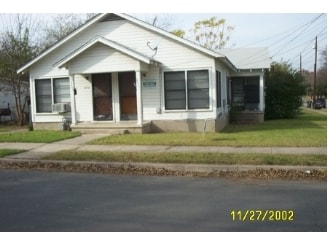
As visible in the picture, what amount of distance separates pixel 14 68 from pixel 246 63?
14526mm

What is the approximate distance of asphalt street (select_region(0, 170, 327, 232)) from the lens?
207 inches

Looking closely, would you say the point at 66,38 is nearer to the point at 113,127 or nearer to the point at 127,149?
the point at 113,127

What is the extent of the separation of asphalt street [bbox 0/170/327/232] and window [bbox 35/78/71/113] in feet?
33.0

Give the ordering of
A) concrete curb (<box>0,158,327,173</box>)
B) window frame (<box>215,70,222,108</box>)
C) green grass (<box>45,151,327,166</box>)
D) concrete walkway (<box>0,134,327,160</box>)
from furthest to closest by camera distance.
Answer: window frame (<box>215,70,222,108</box>) < concrete walkway (<box>0,134,327,160</box>) < green grass (<box>45,151,327,166</box>) < concrete curb (<box>0,158,327,173</box>)

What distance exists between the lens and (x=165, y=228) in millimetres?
5137

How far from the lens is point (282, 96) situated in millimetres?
25750

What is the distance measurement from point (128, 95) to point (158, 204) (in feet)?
38.0

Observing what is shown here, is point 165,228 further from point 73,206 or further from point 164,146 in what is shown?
point 164,146

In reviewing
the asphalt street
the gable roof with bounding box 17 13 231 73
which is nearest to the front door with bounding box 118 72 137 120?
the gable roof with bounding box 17 13 231 73

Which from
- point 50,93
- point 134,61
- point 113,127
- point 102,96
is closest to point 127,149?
point 113,127

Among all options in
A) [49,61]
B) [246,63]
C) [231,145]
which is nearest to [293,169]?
[231,145]

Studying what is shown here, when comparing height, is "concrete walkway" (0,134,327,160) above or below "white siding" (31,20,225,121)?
below

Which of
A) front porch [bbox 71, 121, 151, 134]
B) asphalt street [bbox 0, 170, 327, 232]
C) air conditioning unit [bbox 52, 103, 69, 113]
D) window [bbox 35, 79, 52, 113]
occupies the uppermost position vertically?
window [bbox 35, 79, 52, 113]

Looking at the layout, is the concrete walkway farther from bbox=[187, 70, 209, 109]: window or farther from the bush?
the bush
